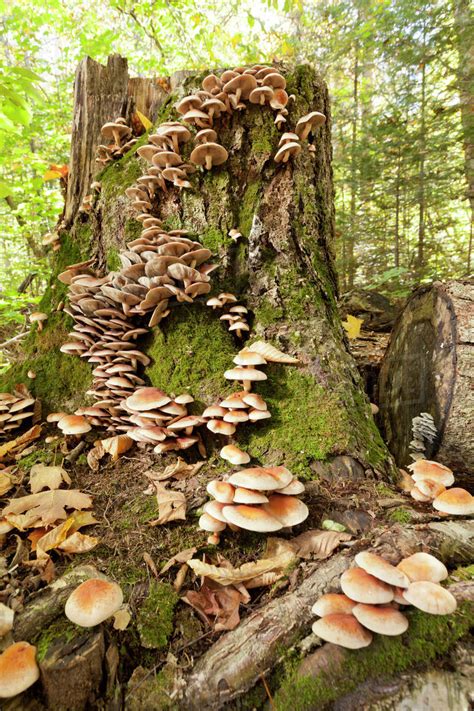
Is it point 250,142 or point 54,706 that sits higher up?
point 250,142

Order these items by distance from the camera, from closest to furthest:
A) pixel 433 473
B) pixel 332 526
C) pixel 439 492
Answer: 1. pixel 332 526
2. pixel 439 492
3. pixel 433 473

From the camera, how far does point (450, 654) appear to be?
5.75ft

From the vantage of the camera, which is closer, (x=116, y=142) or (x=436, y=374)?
(x=436, y=374)

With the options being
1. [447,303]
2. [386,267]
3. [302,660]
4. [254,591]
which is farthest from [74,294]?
[386,267]

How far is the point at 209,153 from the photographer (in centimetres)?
390

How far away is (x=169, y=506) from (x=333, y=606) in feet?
4.37

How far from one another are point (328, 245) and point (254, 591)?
11.3 ft

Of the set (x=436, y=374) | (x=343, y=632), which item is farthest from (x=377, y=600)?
(x=436, y=374)

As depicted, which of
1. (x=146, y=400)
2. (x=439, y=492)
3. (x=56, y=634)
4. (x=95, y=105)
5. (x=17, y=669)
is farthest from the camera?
(x=95, y=105)

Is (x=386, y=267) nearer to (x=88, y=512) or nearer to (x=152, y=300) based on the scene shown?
(x=152, y=300)

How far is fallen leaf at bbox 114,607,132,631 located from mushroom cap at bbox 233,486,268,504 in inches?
33.2

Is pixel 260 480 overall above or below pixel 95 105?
below

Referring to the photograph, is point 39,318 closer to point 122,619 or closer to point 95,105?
point 95,105

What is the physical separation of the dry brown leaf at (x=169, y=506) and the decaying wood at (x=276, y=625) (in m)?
0.85
